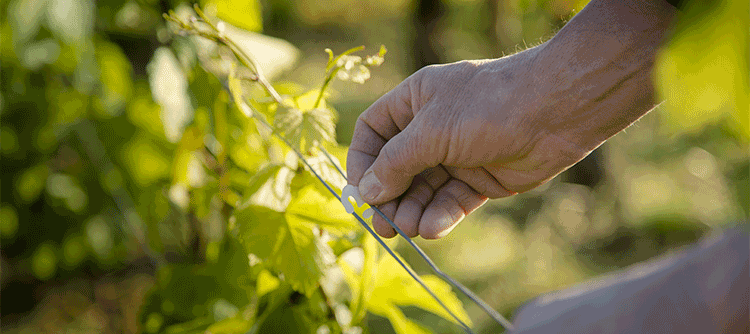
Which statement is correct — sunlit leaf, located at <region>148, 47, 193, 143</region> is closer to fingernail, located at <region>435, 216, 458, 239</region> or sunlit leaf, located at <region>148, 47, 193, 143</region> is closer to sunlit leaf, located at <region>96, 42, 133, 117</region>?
sunlit leaf, located at <region>96, 42, 133, 117</region>

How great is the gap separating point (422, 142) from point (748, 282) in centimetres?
31

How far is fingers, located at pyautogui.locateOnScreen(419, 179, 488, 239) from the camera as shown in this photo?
52cm

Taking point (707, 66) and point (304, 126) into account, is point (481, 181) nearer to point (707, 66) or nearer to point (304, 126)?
point (304, 126)

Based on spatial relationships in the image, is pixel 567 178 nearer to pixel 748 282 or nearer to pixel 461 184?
pixel 461 184

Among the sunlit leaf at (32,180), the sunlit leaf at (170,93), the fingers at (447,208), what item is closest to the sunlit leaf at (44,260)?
the sunlit leaf at (32,180)

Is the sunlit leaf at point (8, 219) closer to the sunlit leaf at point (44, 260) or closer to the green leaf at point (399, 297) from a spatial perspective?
the sunlit leaf at point (44, 260)

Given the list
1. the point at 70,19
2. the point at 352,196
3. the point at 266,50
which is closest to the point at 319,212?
the point at 352,196

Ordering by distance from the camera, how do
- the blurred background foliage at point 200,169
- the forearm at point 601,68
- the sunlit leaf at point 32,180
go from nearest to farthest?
the forearm at point 601,68 < the blurred background foliage at point 200,169 < the sunlit leaf at point 32,180

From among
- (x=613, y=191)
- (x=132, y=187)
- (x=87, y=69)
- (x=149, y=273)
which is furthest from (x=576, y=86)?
(x=613, y=191)

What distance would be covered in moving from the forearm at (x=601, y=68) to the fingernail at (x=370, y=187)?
194 millimetres

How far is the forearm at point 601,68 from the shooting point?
411 mm

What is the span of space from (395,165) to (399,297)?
19 centimetres

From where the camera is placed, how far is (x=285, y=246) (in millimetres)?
470

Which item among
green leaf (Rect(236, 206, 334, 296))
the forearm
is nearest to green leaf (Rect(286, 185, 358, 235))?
green leaf (Rect(236, 206, 334, 296))
